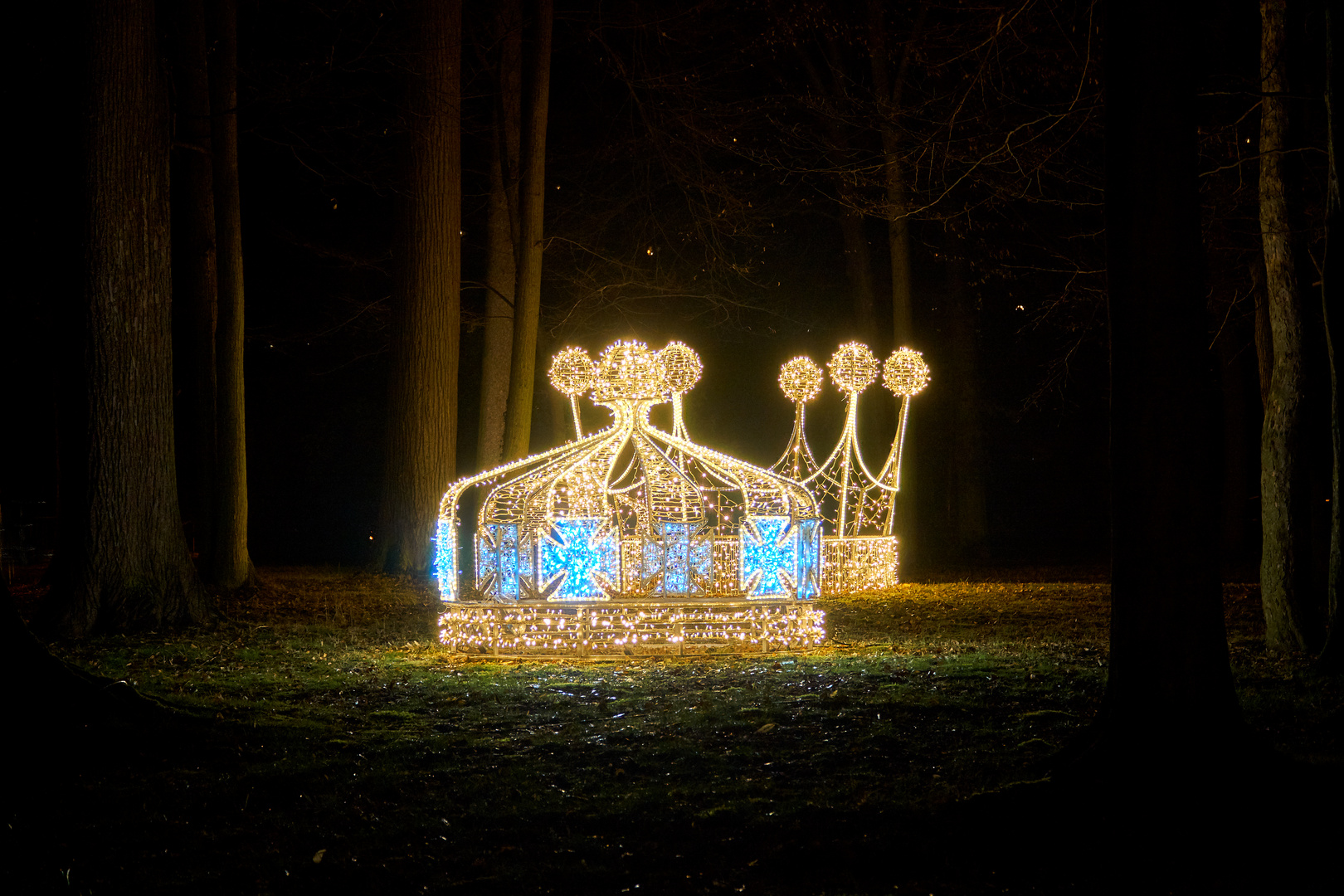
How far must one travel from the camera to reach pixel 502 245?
58.9ft

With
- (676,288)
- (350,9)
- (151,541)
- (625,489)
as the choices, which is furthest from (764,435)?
(151,541)

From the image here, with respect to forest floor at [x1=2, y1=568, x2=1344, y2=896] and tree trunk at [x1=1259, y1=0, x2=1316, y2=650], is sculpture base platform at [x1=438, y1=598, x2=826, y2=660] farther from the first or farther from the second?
tree trunk at [x1=1259, y1=0, x2=1316, y2=650]

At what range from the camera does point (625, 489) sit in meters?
11.4

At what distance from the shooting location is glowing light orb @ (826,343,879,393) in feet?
52.2

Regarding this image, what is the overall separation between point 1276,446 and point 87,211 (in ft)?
33.9

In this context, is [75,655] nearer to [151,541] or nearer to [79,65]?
[151,541]

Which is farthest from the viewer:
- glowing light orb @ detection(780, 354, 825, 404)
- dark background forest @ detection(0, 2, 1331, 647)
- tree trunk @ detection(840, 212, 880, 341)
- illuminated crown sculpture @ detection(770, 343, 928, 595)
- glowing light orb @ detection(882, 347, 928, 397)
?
tree trunk @ detection(840, 212, 880, 341)

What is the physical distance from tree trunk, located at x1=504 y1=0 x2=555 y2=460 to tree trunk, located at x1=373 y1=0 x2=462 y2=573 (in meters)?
0.89

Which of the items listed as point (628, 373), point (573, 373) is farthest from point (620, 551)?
point (573, 373)

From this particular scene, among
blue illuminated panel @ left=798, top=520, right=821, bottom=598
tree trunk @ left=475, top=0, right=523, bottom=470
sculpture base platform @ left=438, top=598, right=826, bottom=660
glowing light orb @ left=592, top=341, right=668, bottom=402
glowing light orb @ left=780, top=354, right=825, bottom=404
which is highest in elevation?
tree trunk @ left=475, top=0, right=523, bottom=470

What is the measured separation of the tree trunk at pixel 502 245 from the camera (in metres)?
16.9

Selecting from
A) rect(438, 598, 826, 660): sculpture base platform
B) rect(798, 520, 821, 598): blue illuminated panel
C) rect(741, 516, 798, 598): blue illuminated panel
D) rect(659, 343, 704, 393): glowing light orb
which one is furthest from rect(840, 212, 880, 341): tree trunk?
rect(438, 598, 826, 660): sculpture base platform

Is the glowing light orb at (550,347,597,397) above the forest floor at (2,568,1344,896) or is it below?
above

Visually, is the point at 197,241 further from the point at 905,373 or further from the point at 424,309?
the point at 905,373
